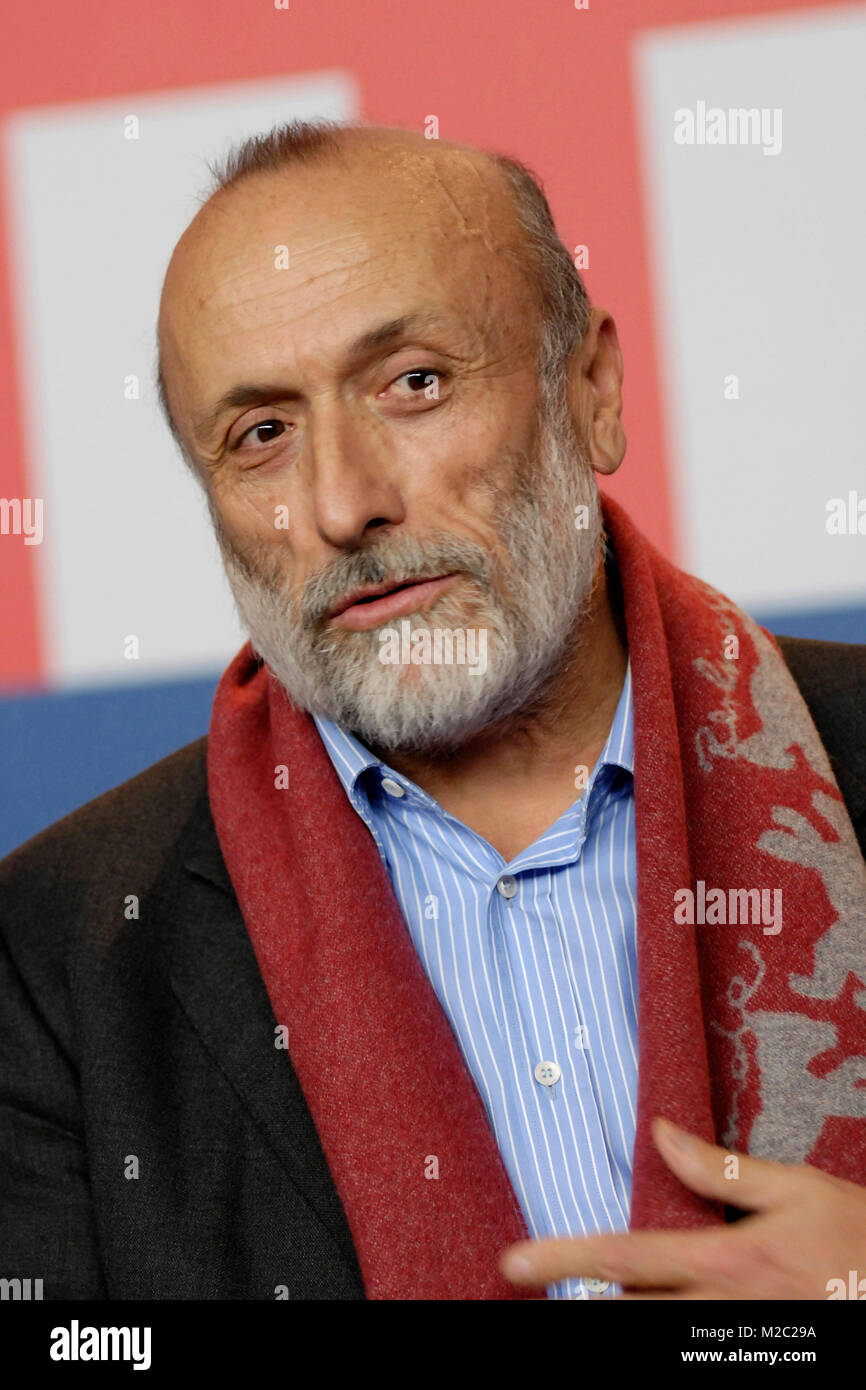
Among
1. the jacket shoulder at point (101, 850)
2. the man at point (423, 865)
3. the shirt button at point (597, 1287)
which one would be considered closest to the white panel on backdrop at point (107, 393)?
the jacket shoulder at point (101, 850)

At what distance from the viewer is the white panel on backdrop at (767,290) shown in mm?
3205

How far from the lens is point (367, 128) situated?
225cm

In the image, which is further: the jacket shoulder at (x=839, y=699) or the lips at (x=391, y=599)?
the jacket shoulder at (x=839, y=699)

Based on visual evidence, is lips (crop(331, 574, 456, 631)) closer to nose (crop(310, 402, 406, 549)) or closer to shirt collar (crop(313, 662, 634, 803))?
nose (crop(310, 402, 406, 549))

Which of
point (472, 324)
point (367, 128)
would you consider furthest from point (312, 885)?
point (367, 128)

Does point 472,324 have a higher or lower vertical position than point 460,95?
lower

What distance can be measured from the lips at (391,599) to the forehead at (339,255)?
12.3 inches

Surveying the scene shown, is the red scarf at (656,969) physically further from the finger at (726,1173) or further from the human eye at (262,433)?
the human eye at (262,433)

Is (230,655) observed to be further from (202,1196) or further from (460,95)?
(202,1196)

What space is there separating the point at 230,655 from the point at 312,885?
3.93 feet

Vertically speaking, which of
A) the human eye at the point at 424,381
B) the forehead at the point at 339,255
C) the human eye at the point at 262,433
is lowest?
the human eye at the point at 262,433

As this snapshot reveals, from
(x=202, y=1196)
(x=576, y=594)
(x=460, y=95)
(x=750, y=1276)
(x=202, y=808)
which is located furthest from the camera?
(x=460, y=95)

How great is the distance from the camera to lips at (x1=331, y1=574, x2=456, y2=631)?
205 cm

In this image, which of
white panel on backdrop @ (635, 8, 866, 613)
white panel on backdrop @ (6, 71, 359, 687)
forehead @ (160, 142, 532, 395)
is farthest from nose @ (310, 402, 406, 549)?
white panel on backdrop @ (635, 8, 866, 613)
